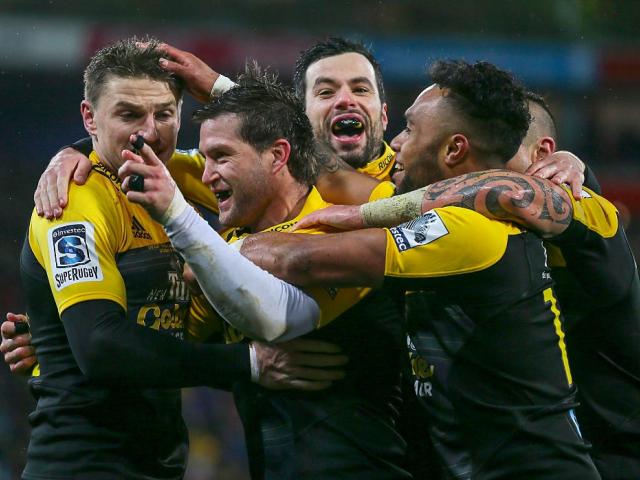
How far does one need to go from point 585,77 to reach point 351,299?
1418 cm

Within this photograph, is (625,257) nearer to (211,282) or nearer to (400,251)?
(400,251)

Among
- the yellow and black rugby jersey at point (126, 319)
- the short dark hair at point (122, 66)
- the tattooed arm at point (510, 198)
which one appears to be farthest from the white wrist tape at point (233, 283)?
the short dark hair at point (122, 66)

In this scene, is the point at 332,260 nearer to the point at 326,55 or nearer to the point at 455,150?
the point at 455,150

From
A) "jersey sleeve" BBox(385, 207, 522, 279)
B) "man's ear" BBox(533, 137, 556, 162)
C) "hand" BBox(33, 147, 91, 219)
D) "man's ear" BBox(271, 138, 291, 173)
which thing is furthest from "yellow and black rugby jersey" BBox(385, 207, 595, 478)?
"hand" BBox(33, 147, 91, 219)

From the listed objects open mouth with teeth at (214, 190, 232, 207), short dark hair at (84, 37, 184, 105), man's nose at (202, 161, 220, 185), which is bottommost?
open mouth with teeth at (214, 190, 232, 207)

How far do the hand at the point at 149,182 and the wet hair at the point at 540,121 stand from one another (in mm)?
1791

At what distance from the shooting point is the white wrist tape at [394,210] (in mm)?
3783

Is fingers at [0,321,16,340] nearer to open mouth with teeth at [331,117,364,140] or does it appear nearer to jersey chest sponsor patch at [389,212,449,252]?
jersey chest sponsor patch at [389,212,449,252]

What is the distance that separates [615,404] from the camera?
4.24 m

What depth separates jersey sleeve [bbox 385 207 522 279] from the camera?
3.45 m

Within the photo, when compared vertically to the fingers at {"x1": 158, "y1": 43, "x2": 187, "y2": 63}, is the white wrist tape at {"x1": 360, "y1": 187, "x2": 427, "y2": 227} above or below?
below

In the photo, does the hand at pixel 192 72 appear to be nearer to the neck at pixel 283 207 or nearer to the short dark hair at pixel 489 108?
the neck at pixel 283 207

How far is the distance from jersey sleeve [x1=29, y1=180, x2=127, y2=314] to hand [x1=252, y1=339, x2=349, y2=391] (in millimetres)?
607

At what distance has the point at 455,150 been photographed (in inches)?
156
